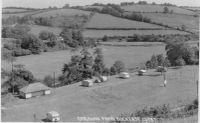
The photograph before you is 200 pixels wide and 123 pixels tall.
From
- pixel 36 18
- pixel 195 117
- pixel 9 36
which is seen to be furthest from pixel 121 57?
pixel 195 117

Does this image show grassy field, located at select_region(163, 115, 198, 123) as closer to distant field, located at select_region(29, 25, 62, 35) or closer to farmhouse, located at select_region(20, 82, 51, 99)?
farmhouse, located at select_region(20, 82, 51, 99)

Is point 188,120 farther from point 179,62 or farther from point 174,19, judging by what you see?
point 174,19

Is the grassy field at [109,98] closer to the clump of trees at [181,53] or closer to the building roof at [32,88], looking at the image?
the building roof at [32,88]

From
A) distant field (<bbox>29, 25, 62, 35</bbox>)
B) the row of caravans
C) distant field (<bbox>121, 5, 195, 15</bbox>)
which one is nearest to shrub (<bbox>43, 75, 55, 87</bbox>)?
the row of caravans

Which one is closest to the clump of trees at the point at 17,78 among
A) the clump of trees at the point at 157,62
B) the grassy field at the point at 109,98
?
the grassy field at the point at 109,98

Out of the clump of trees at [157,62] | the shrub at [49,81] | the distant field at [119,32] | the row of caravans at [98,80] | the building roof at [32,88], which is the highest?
the distant field at [119,32]

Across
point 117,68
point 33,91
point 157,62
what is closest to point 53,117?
point 33,91

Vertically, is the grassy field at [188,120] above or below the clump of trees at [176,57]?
below
